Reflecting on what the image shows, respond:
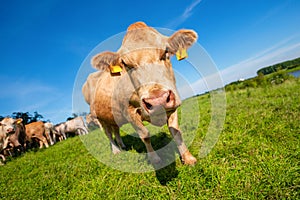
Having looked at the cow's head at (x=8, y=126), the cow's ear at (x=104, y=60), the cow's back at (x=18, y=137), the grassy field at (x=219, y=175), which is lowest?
the grassy field at (x=219, y=175)

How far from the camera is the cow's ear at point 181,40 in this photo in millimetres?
3459

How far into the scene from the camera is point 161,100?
2312 mm

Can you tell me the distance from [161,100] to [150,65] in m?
0.88

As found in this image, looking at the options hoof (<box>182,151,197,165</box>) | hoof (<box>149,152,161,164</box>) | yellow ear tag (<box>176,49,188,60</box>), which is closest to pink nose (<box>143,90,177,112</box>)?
hoof (<box>182,151,197,165</box>)

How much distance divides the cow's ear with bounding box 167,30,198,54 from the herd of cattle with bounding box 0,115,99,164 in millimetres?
11627

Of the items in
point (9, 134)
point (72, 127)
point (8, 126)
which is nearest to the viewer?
point (9, 134)

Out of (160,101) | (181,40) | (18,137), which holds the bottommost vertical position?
(160,101)

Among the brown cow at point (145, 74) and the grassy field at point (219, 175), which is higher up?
the brown cow at point (145, 74)

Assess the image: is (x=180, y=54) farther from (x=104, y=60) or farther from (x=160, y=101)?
(x=160, y=101)

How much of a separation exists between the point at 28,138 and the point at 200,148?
1569 centimetres

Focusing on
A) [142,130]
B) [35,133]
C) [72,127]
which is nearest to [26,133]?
[35,133]

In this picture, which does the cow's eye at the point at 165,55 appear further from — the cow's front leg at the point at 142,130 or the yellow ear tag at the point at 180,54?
the cow's front leg at the point at 142,130

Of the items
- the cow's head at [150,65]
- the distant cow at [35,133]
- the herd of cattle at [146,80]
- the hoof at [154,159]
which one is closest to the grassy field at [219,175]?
the hoof at [154,159]

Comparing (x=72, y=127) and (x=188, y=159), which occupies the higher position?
(x=72, y=127)
